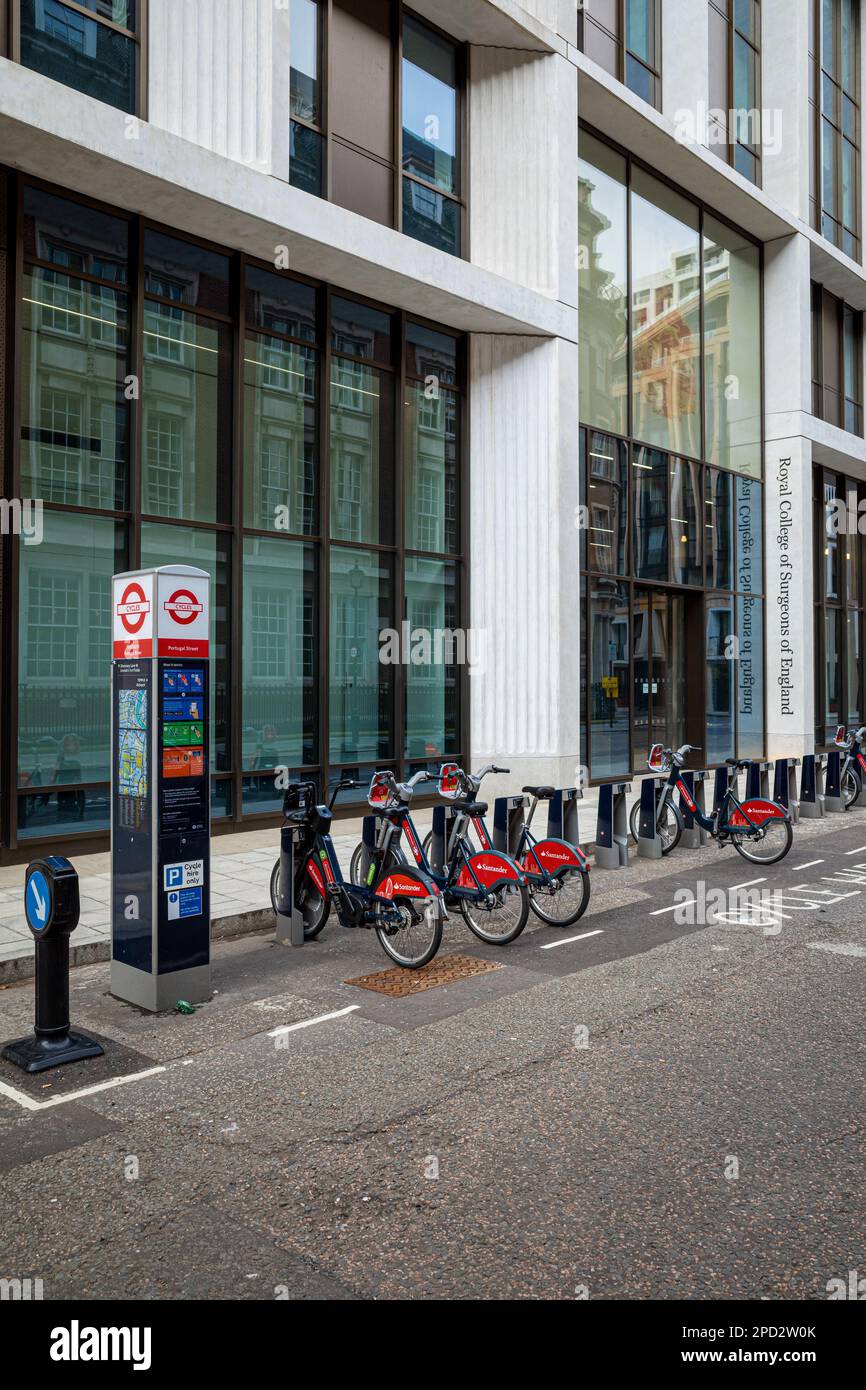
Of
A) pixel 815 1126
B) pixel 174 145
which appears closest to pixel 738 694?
pixel 174 145

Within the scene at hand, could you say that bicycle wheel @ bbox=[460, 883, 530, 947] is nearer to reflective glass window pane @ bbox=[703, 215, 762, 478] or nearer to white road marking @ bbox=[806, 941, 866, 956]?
white road marking @ bbox=[806, 941, 866, 956]

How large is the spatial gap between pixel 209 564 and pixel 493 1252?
10.1 m

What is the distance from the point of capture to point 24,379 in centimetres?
1077

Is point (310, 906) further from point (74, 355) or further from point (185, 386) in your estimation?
point (185, 386)

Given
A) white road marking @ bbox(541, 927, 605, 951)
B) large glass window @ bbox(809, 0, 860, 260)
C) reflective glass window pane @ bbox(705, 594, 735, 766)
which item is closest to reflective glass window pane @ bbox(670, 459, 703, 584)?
reflective glass window pane @ bbox(705, 594, 735, 766)

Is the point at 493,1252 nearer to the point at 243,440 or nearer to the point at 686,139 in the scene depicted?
the point at 243,440

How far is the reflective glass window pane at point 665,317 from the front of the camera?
1875 centimetres

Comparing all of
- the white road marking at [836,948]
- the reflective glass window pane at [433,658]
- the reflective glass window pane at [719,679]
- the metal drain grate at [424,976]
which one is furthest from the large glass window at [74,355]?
the reflective glass window pane at [719,679]

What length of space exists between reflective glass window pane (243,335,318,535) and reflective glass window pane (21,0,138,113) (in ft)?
9.86

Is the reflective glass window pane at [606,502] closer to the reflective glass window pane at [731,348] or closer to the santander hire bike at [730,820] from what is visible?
the reflective glass window pane at [731,348]

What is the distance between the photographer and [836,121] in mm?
24828

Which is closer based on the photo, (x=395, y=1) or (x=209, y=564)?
(x=209, y=564)

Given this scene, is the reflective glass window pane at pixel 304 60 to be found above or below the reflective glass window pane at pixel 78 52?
above

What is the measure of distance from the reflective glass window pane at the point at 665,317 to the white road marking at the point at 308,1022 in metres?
14.8
